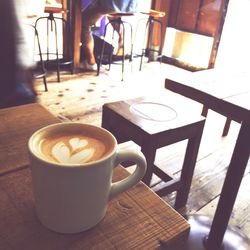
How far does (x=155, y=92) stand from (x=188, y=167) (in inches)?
83.2

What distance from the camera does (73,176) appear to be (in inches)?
17.2

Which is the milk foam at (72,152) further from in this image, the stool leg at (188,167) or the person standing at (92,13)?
the person standing at (92,13)

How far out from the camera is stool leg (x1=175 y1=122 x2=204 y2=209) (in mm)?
1581

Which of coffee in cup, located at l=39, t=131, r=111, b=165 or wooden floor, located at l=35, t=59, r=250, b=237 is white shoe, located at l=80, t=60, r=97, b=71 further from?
coffee in cup, located at l=39, t=131, r=111, b=165

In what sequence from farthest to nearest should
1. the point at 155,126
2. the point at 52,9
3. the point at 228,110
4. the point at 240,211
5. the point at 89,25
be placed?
1. the point at 89,25
2. the point at 52,9
3. the point at 240,211
4. the point at 155,126
5. the point at 228,110

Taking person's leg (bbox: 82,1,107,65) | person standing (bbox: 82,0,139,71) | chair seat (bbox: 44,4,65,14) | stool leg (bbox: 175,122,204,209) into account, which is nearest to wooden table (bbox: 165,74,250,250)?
stool leg (bbox: 175,122,204,209)

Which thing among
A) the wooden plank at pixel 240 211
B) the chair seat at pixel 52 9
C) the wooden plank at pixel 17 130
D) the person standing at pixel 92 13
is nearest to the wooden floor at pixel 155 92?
the wooden plank at pixel 240 211

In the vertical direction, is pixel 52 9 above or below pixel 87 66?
above

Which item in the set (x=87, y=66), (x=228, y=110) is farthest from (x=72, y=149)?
(x=87, y=66)

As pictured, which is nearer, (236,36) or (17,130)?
(17,130)

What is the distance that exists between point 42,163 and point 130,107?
1126 mm

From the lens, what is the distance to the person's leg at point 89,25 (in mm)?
3812

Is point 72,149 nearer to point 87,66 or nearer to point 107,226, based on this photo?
point 107,226

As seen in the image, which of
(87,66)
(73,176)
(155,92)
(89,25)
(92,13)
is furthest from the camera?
(87,66)
